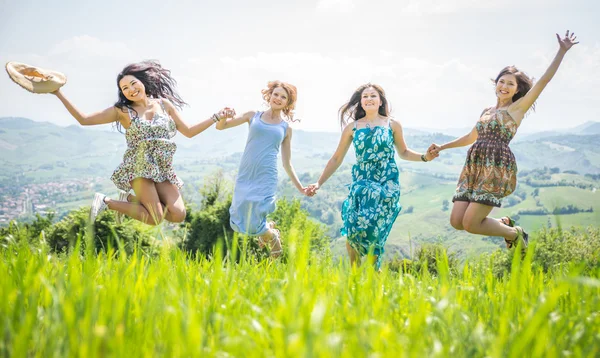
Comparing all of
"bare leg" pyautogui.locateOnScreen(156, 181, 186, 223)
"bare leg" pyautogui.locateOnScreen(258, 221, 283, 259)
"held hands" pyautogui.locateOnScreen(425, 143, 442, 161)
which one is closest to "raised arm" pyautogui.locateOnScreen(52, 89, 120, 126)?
"bare leg" pyautogui.locateOnScreen(156, 181, 186, 223)

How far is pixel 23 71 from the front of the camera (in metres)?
5.58

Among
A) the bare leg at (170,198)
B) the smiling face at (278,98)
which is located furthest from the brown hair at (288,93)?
the bare leg at (170,198)

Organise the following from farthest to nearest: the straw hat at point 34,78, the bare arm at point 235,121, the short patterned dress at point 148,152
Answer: the bare arm at point 235,121 < the short patterned dress at point 148,152 < the straw hat at point 34,78

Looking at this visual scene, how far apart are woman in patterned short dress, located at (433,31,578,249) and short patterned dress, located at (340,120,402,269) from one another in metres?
0.86

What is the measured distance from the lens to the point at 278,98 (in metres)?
6.71

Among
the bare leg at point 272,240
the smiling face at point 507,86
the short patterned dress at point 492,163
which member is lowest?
the bare leg at point 272,240

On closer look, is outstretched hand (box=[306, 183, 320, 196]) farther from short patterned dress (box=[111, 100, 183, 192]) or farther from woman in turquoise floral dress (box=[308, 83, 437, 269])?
short patterned dress (box=[111, 100, 183, 192])

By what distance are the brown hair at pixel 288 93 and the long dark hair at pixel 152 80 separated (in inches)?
47.0

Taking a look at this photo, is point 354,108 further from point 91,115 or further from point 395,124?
→ point 91,115

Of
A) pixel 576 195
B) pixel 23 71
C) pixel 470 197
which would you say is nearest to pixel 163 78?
pixel 23 71

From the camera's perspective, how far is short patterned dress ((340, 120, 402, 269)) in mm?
6012

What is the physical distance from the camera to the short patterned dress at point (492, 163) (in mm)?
5871

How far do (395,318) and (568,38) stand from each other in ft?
15.4

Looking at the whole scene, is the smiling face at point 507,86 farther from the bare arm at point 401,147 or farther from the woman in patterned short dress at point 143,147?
the woman in patterned short dress at point 143,147
